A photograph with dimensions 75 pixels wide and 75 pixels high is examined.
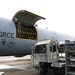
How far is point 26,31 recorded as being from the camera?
13898 mm

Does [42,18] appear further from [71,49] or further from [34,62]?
[71,49]

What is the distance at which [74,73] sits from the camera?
30.9 feet

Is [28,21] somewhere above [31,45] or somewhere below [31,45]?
above

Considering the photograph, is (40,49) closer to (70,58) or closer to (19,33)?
(19,33)

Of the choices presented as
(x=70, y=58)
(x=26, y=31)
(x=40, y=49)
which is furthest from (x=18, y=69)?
(x=70, y=58)

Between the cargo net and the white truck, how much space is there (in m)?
1.42

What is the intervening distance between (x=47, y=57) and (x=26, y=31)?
3010 mm

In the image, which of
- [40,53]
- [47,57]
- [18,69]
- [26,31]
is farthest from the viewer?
[18,69]

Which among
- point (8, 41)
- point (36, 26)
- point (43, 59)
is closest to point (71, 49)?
point (43, 59)

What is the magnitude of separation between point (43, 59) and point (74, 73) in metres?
2.98

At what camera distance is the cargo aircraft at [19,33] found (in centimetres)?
1251

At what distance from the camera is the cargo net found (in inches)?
528

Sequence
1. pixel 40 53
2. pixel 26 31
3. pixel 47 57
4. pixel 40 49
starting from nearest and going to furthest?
pixel 47 57
pixel 40 53
pixel 40 49
pixel 26 31

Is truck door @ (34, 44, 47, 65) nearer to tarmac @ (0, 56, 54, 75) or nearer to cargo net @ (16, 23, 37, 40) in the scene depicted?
cargo net @ (16, 23, 37, 40)
